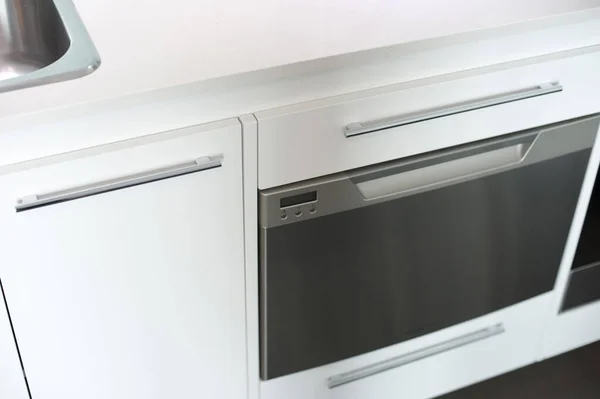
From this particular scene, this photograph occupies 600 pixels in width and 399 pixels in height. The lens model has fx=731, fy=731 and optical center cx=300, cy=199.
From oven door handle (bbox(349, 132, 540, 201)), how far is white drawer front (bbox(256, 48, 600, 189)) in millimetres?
19

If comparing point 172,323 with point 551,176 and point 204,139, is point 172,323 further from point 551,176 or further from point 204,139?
point 551,176

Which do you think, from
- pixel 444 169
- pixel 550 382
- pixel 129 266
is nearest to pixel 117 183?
pixel 129 266

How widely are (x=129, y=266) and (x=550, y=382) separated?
1069 mm

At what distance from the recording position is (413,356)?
142 centimetres

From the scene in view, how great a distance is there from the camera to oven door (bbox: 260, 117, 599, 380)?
1149 mm

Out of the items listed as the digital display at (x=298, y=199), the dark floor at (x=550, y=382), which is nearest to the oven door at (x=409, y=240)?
the digital display at (x=298, y=199)

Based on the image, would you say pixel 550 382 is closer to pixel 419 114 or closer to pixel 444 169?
pixel 444 169

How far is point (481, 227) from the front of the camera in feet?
4.28

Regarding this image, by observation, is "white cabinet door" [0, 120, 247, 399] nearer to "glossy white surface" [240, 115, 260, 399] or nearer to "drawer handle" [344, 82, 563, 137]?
"glossy white surface" [240, 115, 260, 399]

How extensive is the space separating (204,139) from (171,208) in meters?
0.12

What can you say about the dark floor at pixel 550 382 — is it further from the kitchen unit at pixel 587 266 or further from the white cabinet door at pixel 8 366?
the white cabinet door at pixel 8 366

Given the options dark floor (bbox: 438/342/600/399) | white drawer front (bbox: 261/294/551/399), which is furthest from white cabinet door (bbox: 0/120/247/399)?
dark floor (bbox: 438/342/600/399)

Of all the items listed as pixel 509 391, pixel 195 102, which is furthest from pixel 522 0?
pixel 509 391

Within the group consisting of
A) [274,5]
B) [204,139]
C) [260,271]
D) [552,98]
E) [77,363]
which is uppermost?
[274,5]
